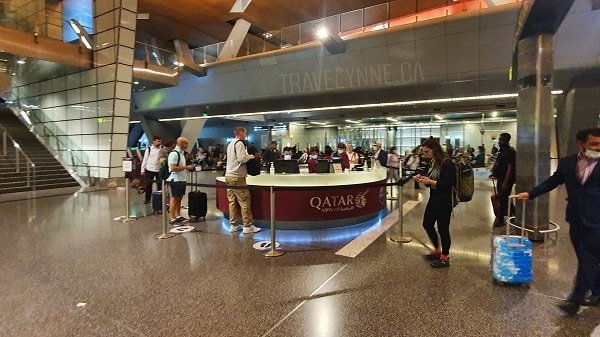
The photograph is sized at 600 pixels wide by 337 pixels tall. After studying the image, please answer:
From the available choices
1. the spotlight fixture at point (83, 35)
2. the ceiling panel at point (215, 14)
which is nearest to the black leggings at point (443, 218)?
the ceiling panel at point (215, 14)

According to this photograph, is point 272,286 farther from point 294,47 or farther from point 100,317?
point 294,47

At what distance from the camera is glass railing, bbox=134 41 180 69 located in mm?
16100

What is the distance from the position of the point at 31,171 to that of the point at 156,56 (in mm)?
7811

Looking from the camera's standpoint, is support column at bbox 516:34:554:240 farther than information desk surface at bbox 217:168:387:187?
No

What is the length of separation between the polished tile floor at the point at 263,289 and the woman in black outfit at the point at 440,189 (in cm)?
30

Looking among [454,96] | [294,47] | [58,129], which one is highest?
[294,47]

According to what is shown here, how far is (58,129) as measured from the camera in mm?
15211

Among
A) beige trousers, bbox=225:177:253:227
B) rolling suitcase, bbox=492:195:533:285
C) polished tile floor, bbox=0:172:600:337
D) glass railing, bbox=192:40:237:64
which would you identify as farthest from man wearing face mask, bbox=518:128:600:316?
glass railing, bbox=192:40:237:64

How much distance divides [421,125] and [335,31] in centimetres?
1101

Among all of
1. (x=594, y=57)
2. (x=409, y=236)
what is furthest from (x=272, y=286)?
(x=594, y=57)

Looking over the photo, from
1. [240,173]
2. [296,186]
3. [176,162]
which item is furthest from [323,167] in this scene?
[176,162]

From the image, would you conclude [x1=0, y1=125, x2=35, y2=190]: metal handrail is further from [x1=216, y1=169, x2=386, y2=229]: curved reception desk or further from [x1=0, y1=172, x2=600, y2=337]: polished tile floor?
[x1=216, y1=169, x2=386, y2=229]: curved reception desk

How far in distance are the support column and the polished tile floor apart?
1.90 feet

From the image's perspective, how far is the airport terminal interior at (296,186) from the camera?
9.53 feet
